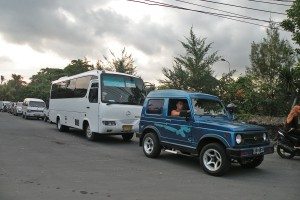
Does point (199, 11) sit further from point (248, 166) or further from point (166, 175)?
point (166, 175)

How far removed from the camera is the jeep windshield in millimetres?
10500

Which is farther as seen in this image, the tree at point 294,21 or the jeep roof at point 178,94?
the tree at point 294,21

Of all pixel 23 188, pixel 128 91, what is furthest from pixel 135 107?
pixel 23 188

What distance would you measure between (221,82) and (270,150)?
1828 cm

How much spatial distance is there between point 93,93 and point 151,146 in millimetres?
4937

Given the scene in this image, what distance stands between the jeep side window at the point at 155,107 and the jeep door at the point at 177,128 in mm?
366

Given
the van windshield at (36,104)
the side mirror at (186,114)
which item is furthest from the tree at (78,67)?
the side mirror at (186,114)

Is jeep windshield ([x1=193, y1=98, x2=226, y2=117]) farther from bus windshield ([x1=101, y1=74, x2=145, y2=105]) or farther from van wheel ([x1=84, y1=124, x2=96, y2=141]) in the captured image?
van wheel ([x1=84, y1=124, x2=96, y2=141])

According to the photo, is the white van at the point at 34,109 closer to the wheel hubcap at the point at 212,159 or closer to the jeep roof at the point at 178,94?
the jeep roof at the point at 178,94

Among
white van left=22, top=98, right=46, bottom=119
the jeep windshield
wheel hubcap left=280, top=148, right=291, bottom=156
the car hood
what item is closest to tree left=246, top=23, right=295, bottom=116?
wheel hubcap left=280, top=148, right=291, bottom=156

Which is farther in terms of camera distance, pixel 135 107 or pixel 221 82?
pixel 221 82

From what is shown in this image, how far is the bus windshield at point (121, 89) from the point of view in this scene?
15.4 metres

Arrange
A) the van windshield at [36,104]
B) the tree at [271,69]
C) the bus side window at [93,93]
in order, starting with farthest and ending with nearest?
the van windshield at [36,104] < the tree at [271,69] < the bus side window at [93,93]

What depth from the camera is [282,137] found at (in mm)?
12070
